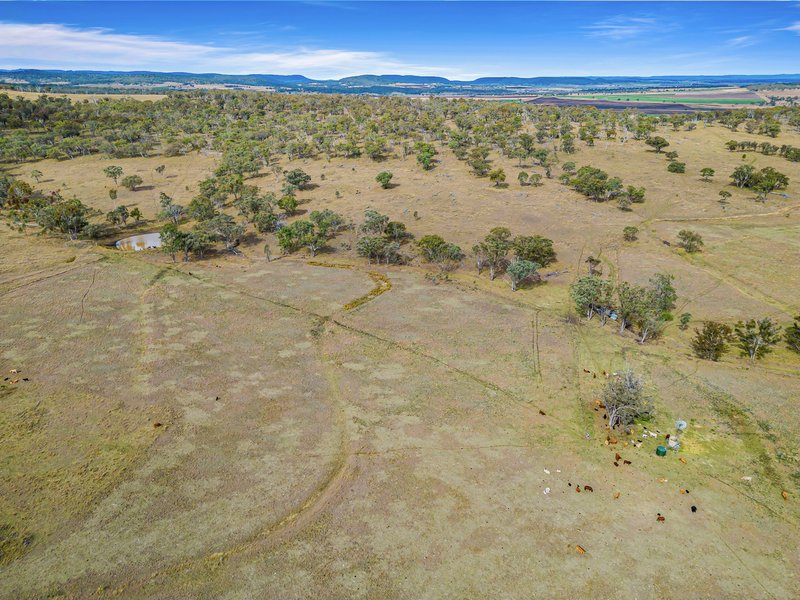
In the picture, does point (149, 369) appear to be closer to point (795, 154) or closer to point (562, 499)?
point (562, 499)

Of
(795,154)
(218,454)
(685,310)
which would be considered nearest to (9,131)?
(218,454)

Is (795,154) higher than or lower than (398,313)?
higher

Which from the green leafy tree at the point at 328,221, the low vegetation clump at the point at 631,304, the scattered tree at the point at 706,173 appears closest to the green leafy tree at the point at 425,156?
the green leafy tree at the point at 328,221

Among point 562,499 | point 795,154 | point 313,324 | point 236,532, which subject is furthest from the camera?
point 795,154

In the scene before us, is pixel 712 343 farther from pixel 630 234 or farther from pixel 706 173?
pixel 706 173

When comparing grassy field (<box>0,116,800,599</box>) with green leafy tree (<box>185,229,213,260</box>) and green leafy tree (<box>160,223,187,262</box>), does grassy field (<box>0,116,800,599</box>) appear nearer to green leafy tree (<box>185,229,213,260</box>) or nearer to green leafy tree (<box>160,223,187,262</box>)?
green leafy tree (<box>160,223,187,262</box>)

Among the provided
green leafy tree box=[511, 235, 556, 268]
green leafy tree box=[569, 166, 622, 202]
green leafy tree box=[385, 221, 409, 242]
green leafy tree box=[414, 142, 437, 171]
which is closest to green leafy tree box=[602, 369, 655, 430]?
green leafy tree box=[511, 235, 556, 268]

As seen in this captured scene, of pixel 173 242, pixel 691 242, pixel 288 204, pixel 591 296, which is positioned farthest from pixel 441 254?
pixel 173 242
